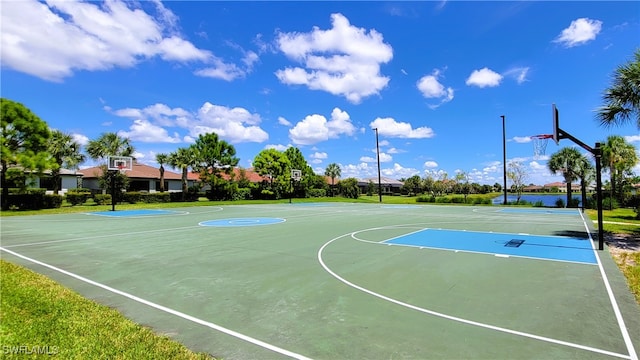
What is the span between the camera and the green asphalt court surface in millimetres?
4273

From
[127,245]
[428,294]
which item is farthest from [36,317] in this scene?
[127,245]

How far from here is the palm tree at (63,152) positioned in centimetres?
3625

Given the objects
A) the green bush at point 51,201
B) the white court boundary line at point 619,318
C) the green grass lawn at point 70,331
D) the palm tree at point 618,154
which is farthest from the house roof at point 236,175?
the white court boundary line at point 619,318

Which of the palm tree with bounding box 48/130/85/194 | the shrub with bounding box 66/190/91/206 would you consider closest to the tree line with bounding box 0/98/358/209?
the palm tree with bounding box 48/130/85/194

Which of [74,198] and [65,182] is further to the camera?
[65,182]

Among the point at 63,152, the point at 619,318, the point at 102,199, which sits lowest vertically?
the point at 619,318

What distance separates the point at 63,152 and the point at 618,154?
53.5 meters

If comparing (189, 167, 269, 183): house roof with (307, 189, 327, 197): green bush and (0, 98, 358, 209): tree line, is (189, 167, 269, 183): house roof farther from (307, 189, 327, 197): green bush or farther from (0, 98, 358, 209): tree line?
(307, 189, 327, 197): green bush

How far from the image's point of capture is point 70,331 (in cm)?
446

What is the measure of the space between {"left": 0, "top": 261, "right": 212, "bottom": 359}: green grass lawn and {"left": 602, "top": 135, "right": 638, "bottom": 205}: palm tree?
1418 inches

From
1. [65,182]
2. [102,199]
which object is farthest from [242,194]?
[65,182]

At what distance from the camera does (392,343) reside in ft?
14.0

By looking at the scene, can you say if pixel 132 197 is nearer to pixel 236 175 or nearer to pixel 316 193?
pixel 236 175

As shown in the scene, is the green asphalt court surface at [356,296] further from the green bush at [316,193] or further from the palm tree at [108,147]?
the green bush at [316,193]
